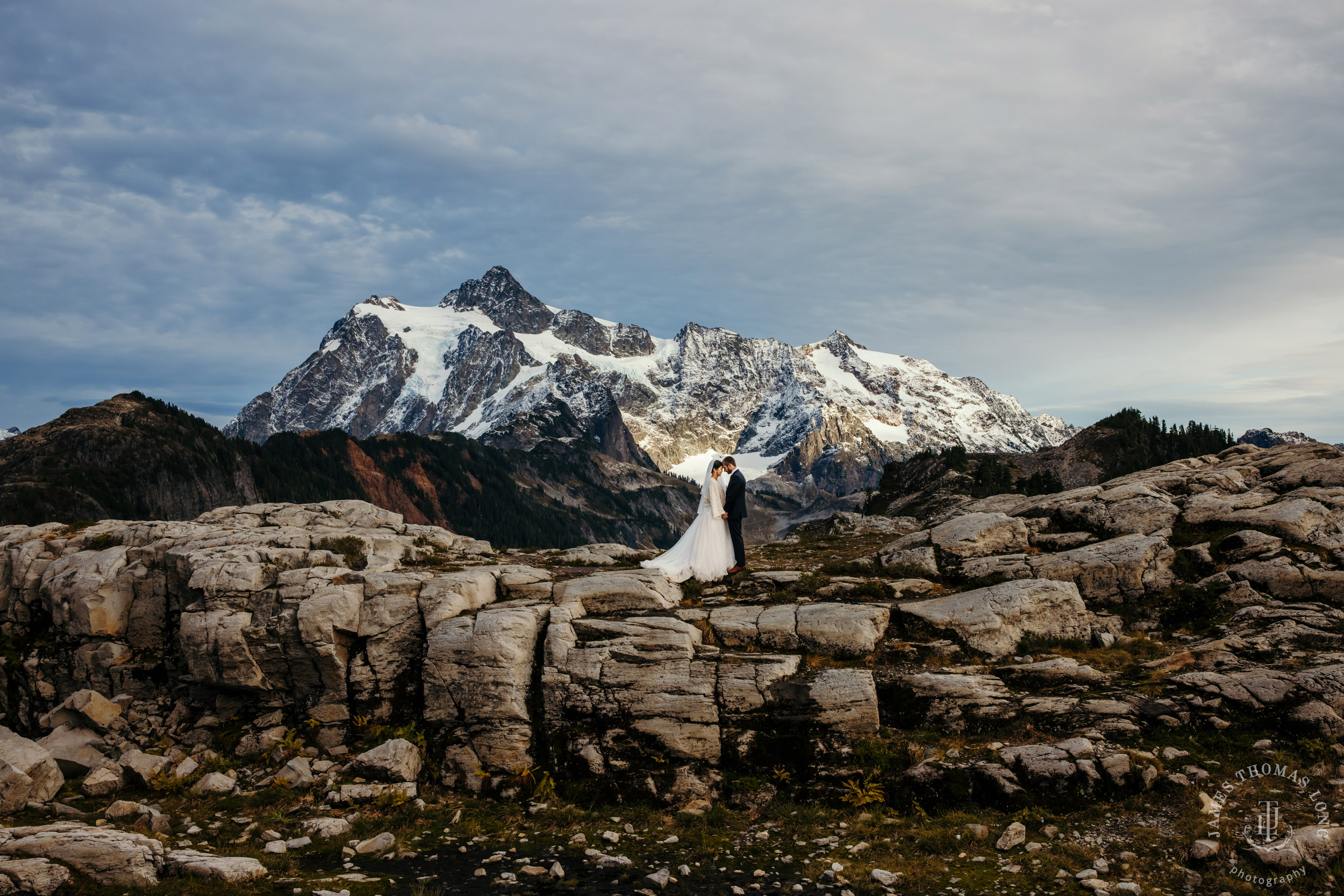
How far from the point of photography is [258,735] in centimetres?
2367

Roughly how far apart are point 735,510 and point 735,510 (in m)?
0.05

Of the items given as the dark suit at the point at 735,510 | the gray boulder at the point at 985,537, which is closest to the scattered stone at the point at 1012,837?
the gray boulder at the point at 985,537

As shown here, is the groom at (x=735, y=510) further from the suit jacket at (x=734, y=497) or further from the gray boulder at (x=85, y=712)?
the gray boulder at (x=85, y=712)

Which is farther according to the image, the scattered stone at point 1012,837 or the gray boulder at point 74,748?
the gray boulder at point 74,748

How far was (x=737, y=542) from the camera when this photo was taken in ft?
99.3

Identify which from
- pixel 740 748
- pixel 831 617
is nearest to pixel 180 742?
pixel 740 748

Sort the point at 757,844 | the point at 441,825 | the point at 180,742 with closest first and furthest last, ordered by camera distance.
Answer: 1. the point at 757,844
2. the point at 441,825
3. the point at 180,742

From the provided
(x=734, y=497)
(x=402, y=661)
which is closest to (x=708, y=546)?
(x=734, y=497)

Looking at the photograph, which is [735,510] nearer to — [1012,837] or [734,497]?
[734,497]

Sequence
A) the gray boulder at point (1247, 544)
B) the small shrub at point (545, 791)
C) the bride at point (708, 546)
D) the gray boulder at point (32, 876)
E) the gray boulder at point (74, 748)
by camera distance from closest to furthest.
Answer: the gray boulder at point (32, 876), the small shrub at point (545, 791), the gray boulder at point (74, 748), the gray boulder at point (1247, 544), the bride at point (708, 546)

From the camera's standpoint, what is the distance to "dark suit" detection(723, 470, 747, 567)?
2923 centimetres

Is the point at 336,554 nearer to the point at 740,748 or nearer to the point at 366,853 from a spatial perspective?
the point at 366,853

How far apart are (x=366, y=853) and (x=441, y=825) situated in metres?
1.98

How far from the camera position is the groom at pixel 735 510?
96.1 feet
